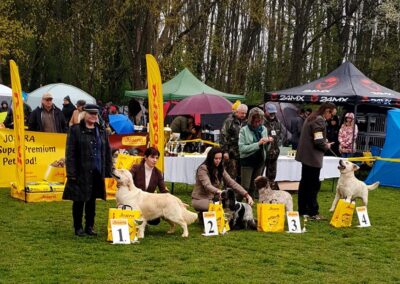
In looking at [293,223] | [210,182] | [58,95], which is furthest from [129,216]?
[58,95]

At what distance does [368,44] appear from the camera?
3628 centimetres

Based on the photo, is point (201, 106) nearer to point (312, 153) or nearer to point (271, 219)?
point (312, 153)

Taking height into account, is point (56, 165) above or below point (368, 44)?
below

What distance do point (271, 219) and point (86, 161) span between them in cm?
226

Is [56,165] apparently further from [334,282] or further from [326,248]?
[334,282]

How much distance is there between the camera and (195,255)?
6.54 m

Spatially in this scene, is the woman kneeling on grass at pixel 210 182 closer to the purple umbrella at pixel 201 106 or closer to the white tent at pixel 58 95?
the purple umbrella at pixel 201 106

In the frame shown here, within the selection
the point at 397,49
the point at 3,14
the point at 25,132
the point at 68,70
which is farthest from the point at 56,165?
the point at 397,49

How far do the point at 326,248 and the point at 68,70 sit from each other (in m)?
28.5

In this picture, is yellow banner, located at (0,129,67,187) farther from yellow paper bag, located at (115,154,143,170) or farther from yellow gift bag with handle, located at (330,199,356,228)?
yellow gift bag with handle, located at (330,199,356,228)

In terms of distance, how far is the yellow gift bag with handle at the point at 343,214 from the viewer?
336 inches

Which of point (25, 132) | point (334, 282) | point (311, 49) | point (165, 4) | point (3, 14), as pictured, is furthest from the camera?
point (311, 49)

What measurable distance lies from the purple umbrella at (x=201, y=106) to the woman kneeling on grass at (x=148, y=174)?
921 cm

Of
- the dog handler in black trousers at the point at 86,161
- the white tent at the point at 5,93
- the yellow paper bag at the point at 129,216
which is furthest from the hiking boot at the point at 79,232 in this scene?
the white tent at the point at 5,93
